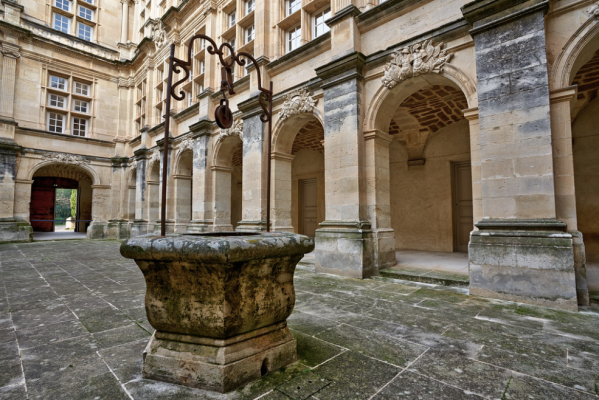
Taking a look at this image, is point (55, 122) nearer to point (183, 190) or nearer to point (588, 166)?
point (183, 190)

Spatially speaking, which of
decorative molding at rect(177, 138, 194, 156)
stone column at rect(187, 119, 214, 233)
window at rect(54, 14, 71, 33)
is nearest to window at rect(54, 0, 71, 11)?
window at rect(54, 14, 71, 33)

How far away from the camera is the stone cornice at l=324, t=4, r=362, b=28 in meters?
5.82

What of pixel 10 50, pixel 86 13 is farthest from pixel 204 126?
pixel 86 13

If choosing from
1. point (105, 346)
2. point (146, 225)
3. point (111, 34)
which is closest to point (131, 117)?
point (111, 34)

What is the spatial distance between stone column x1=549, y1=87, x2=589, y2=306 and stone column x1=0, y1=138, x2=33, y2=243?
54.4ft

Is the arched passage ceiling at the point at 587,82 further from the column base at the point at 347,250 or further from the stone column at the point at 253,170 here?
the stone column at the point at 253,170

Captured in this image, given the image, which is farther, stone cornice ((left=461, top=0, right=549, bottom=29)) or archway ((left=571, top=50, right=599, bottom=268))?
archway ((left=571, top=50, right=599, bottom=268))

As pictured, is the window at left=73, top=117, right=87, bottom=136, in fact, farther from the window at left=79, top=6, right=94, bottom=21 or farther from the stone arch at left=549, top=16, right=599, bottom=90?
the stone arch at left=549, top=16, right=599, bottom=90

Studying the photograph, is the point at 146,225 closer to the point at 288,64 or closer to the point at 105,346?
the point at 288,64

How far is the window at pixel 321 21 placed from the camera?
7.08 metres

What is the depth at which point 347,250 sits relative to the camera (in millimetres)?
Answer: 5352

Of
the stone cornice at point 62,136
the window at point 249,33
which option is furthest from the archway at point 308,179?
the stone cornice at point 62,136

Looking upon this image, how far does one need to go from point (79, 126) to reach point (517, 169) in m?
17.8

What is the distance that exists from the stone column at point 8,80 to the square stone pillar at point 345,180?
13928 millimetres
